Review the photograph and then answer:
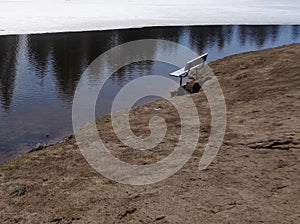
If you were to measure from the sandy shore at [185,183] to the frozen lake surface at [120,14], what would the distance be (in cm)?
1868

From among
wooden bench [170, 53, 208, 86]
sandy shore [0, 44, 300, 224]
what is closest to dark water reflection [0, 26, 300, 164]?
sandy shore [0, 44, 300, 224]

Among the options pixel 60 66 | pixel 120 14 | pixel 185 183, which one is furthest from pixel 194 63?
pixel 120 14

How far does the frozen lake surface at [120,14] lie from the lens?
26.5 metres

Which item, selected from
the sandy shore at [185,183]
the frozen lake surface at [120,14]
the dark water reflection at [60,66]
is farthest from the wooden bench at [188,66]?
the frozen lake surface at [120,14]

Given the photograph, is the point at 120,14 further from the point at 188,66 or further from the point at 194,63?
the point at 188,66

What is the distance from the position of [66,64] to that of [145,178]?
12.5 metres

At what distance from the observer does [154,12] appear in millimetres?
34062

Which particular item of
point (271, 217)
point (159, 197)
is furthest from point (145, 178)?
point (271, 217)

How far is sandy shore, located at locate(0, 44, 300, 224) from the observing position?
494 cm

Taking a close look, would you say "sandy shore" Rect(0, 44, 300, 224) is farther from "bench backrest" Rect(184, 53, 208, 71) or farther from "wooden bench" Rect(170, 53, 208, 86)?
"bench backrest" Rect(184, 53, 208, 71)

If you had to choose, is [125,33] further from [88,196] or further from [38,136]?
[88,196]

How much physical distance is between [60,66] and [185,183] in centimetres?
1268

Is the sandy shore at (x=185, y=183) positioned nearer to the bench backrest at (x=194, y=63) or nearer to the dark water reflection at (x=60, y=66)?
the dark water reflection at (x=60, y=66)

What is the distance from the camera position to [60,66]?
17.2 m
